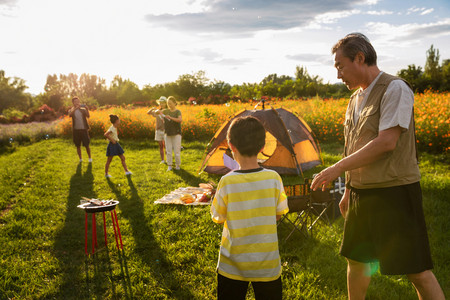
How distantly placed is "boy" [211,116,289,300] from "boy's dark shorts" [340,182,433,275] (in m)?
0.71

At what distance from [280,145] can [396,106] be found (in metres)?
6.27

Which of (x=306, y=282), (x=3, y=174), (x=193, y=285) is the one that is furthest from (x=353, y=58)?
(x=3, y=174)

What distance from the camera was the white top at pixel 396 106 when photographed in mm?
2033

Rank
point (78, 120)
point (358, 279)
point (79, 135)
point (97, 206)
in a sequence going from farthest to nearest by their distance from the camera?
point (79, 135) → point (78, 120) → point (97, 206) → point (358, 279)

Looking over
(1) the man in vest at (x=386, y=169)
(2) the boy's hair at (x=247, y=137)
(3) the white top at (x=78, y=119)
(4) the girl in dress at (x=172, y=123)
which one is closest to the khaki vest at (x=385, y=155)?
(1) the man in vest at (x=386, y=169)

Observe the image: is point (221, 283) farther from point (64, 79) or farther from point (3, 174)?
point (64, 79)

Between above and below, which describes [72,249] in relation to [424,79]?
below

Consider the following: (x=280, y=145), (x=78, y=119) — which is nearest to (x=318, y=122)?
(x=280, y=145)

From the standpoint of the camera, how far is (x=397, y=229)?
87.6 inches

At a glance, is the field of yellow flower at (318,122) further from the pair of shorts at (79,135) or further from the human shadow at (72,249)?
the human shadow at (72,249)

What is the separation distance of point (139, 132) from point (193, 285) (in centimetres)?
1269

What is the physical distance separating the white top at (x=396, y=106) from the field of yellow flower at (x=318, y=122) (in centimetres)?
718

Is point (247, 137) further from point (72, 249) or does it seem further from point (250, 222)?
point (72, 249)

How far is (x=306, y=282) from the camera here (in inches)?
143
